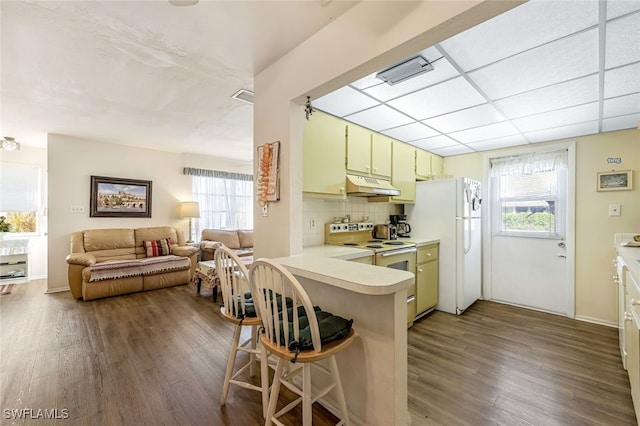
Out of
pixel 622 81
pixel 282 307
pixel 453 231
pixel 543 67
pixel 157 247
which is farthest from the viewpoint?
pixel 157 247

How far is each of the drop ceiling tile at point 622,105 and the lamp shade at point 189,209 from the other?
229 inches

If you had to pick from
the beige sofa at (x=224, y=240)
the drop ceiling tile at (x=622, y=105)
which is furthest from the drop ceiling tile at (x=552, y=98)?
the beige sofa at (x=224, y=240)

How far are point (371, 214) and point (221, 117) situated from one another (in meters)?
2.33

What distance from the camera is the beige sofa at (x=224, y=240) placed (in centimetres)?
505

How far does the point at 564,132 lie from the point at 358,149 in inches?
97.6

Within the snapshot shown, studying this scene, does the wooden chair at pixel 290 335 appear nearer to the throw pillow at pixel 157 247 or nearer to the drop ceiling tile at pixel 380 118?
the drop ceiling tile at pixel 380 118

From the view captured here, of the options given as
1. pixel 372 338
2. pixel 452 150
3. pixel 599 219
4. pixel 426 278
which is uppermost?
pixel 452 150

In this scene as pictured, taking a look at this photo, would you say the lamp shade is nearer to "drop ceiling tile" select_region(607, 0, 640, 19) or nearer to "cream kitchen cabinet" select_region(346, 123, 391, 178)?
"cream kitchen cabinet" select_region(346, 123, 391, 178)

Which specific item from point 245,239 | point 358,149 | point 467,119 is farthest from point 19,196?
point 467,119

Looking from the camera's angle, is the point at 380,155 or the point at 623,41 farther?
the point at 380,155

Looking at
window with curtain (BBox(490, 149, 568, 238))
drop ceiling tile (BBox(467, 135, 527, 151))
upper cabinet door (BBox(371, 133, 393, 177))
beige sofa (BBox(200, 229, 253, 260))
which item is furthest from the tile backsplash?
beige sofa (BBox(200, 229, 253, 260))

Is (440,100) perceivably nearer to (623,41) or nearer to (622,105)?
(623,41)

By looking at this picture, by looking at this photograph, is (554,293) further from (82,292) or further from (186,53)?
(82,292)

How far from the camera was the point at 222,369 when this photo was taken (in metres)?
2.07
